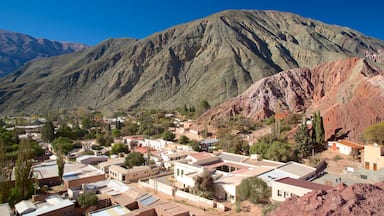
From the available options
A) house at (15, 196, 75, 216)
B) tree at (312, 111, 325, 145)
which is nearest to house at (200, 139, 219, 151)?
tree at (312, 111, 325, 145)

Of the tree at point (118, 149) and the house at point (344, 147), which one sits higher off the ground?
the house at point (344, 147)

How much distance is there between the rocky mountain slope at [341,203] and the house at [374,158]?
2088 cm

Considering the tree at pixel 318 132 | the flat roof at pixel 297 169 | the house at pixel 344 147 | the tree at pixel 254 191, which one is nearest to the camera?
the tree at pixel 254 191

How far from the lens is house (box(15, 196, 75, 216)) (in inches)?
811

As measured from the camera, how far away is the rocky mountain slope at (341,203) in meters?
8.02

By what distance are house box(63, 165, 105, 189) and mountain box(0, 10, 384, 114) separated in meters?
68.4

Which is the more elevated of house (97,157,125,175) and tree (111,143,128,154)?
tree (111,143,128,154)

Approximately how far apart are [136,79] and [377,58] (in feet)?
364

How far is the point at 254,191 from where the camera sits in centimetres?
2225

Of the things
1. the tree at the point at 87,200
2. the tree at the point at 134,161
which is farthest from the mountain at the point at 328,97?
the tree at the point at 87,200

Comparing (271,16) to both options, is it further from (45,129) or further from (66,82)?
(45,129)

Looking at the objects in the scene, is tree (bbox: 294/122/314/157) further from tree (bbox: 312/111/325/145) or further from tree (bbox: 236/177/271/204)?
tree (bbox: 236/177/271/204)

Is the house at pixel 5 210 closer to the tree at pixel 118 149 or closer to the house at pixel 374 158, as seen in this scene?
the tree at pixel 118 149

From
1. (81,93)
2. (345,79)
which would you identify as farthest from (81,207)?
(81,93)
